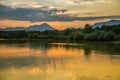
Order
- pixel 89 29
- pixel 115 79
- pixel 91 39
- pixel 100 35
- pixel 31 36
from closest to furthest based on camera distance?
1. pixel 115 79
2. pixel 100 35
3. pixel 91 39
4. pixel 89 29
5. pixel 31 36

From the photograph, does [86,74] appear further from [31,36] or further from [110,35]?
[31,36]

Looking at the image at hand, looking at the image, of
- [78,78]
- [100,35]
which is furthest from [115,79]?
[100,35]

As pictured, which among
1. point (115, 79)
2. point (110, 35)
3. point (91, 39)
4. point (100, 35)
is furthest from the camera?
point (91, 39)

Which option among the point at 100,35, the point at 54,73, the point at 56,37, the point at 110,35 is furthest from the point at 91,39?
the point at 54,73

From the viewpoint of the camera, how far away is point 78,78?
11.0ft

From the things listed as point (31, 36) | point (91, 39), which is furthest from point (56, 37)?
point (91, 39)

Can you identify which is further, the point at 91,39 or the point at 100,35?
the point at 91,39

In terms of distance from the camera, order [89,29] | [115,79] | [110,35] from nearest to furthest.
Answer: [115,79], [110,35], [89,29]

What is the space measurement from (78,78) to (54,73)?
1.80 ft

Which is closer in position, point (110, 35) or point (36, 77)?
point (36, 77)

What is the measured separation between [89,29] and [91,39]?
7.25 ft

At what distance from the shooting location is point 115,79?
336 cm

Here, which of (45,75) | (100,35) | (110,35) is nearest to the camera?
(45,75)

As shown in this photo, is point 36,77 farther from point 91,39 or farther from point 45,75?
point 91,39
